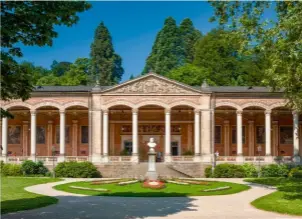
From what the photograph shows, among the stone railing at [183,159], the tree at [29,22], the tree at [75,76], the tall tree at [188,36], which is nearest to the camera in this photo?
the tree at [29,22]

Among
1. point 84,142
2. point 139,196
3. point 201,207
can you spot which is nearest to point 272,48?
point 201,207

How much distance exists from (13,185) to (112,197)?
1007cm

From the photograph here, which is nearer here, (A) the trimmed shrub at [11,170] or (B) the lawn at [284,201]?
(B) the lawn at [284,201]

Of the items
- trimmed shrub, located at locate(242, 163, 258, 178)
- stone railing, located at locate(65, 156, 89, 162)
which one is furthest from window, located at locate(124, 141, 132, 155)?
trimmed shrub, located at locate(242, 163, 258, 178)

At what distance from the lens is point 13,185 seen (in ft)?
110

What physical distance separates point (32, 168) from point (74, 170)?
4230 mm

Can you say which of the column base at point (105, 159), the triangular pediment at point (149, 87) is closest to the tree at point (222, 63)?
the triangular pediment at point (149, 87)

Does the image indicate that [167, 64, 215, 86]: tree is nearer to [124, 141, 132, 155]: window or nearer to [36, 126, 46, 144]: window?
[124, 141, 132, 155]: window

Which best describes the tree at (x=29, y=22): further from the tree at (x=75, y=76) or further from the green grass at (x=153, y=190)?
the tree at (x=75, y=76)

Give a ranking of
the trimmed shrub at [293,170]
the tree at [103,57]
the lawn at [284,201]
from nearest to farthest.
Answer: the lawn at [284,201]
the trimmed shrub at [293,170]
the tree at [103,57]

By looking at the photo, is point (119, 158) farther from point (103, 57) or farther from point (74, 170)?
point (103, 57)

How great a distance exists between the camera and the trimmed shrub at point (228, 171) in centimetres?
4347

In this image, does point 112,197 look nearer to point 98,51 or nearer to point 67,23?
point 67,23

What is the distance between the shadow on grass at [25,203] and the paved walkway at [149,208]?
592mm
